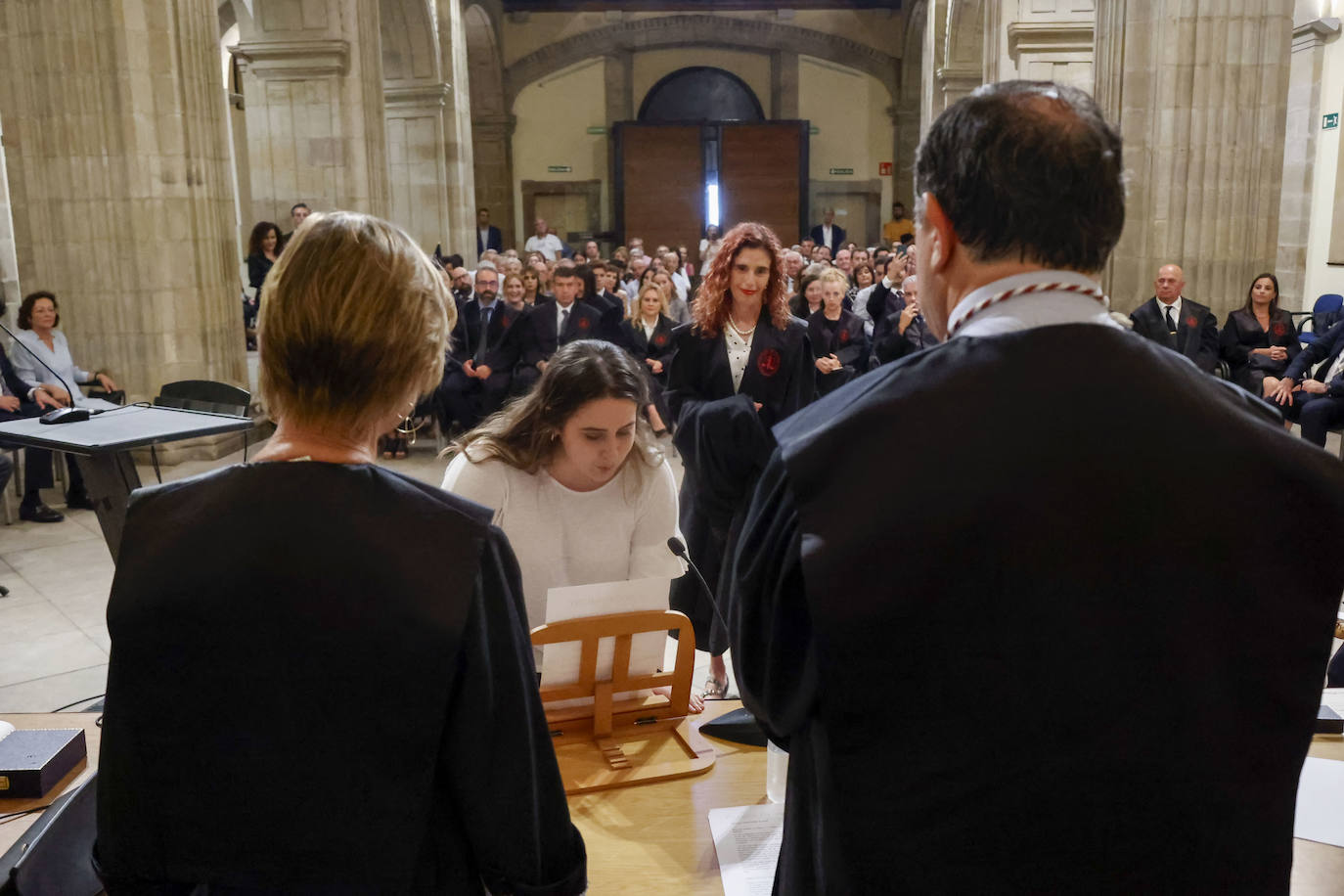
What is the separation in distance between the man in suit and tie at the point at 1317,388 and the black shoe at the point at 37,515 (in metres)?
7.24

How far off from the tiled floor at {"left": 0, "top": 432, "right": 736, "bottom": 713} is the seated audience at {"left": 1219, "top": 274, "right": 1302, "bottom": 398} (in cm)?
501

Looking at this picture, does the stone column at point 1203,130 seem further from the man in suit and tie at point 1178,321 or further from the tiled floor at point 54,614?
the tiled floor at point 54,614

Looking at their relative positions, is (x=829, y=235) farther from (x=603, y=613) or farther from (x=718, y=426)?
(x=603, y=613)

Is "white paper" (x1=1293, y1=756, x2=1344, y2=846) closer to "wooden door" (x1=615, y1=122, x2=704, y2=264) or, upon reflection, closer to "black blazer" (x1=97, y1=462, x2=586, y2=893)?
"black blazer" (x1=97, y1=462, x2=586, y2=893)

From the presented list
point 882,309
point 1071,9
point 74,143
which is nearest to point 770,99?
point 1071,9

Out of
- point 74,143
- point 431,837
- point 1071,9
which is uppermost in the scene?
point 1071,9

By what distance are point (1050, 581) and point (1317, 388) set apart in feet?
22.6

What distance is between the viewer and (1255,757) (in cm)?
117

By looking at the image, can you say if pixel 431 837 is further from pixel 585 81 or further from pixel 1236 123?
pixel 585 81

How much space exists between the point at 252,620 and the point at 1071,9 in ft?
37.4

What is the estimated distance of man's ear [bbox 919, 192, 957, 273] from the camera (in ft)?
3.98

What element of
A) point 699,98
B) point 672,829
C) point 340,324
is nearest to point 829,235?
point 699,98

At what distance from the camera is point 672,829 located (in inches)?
69.1

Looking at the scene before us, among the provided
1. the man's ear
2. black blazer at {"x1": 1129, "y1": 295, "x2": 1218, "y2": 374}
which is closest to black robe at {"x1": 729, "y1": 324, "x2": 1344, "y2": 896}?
the man's ear
